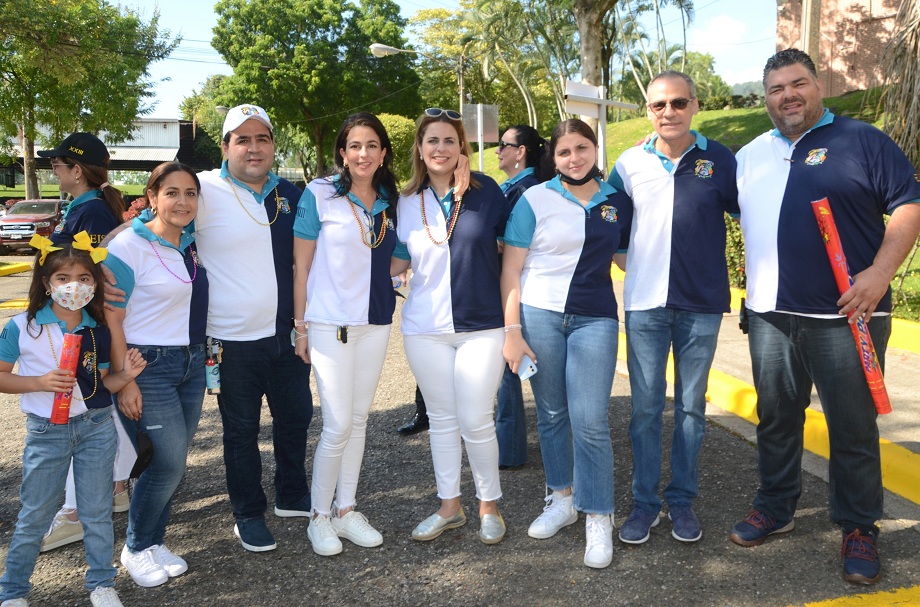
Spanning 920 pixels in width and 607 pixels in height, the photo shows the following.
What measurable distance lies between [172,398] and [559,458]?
1.87 meters

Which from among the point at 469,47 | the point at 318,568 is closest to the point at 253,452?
the point at 318,568

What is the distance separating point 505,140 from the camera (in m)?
5.27

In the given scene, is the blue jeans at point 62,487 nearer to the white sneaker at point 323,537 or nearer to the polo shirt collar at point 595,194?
the white sneaker at point 323,537

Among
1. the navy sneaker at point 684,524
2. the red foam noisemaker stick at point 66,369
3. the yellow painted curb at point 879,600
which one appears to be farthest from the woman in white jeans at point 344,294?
the yellow painted curb at point 879,600

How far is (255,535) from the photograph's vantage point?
374cm

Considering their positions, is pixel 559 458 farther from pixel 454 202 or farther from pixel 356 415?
pixel 454 202

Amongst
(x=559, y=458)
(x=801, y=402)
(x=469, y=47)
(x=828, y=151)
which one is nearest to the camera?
(x=828, y=151)

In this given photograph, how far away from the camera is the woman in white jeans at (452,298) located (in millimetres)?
3617

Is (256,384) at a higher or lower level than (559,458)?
higher

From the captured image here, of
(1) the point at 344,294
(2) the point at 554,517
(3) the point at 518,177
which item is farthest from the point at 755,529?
(3) the point at 518,177

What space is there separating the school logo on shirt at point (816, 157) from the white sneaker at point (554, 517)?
192 cm

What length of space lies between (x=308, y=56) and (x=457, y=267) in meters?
A: 41.9

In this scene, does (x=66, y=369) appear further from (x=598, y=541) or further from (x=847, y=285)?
(x=847, y=285)

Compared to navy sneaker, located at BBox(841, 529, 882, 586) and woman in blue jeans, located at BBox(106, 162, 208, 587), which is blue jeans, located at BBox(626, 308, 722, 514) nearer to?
navy sneaker, located at BBox(841, 529, 882, 586)
